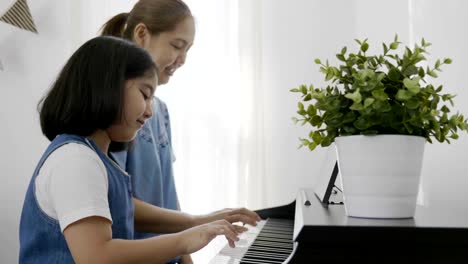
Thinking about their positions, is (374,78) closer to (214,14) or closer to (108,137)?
(108,137)

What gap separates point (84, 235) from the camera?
0.96 metres

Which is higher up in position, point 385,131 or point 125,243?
point 385,131

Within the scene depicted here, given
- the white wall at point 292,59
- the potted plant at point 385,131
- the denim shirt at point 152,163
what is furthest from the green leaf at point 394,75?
the white wall at point 292,59

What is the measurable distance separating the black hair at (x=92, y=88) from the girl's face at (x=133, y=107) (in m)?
0.01

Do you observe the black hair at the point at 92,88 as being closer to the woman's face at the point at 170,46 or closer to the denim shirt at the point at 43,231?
the denim shirt at the point at 43,231

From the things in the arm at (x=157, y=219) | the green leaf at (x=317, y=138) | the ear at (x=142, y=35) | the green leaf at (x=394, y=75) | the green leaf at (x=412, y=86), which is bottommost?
the arm at (x=157, y=219)

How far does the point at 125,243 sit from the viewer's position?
3.24 feet

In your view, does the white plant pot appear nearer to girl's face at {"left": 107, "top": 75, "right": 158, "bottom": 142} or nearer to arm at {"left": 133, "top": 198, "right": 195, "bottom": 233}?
girl's face at {"left": 107, "top": 75, "right": 158, "bottom": 142}

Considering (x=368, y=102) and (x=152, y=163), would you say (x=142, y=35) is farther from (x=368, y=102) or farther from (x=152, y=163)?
(x=368, y=102)

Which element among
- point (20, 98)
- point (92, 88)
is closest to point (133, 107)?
point (92, 88)

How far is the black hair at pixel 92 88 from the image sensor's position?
3.60 ft

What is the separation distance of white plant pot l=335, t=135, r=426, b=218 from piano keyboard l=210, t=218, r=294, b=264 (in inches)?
9.3

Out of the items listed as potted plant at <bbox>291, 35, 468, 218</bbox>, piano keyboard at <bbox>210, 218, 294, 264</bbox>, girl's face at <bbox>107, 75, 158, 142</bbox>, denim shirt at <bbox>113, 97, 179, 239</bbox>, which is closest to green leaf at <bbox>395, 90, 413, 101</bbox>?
potted plant at <bbox>291, 35, 468, 218</bbox>

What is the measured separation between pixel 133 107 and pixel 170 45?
1.82 feet
